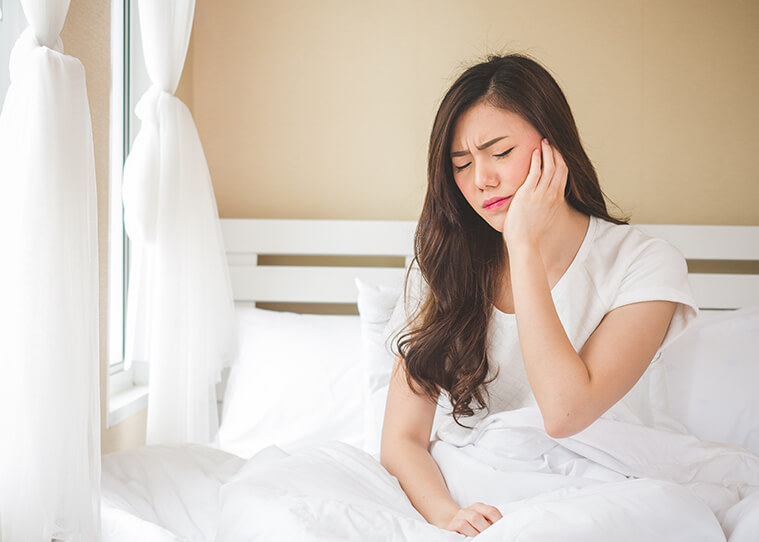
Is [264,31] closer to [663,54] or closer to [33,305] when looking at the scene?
[663,54]

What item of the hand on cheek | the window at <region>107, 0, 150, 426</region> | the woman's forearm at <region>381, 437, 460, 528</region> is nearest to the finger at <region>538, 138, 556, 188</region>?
the hand on cheek

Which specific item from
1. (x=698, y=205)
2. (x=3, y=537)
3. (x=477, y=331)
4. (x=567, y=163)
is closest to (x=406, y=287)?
(x=477, y=331)

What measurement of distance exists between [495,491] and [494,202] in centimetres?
54

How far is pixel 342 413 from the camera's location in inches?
79.2

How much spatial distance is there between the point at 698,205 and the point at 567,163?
1.29 m

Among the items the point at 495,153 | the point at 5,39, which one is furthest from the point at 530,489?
the point at 5,39

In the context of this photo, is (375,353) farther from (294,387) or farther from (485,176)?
(485,176)

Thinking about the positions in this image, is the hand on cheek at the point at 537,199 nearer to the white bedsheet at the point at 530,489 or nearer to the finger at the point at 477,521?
the white bedsheet at the point at 530,489

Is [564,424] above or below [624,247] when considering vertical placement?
below

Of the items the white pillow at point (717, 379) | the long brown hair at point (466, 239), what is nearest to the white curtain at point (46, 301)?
the long brown hair at point (466, 239)

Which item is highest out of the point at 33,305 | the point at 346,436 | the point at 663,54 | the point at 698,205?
the point at 663,54

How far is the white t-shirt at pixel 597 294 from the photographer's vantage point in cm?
123

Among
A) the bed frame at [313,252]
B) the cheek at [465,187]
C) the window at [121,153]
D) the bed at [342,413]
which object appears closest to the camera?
the bed at [342,413]

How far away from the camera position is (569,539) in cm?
88
